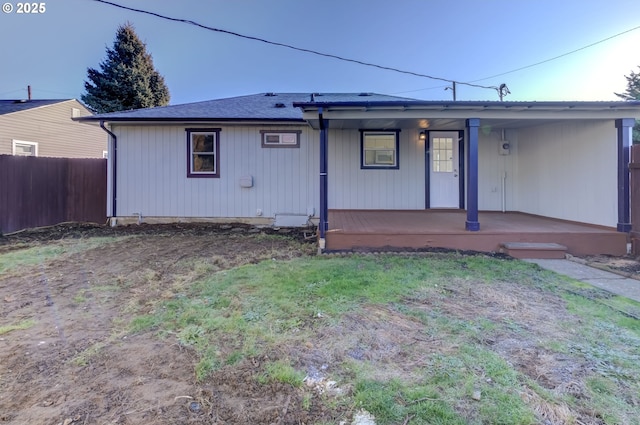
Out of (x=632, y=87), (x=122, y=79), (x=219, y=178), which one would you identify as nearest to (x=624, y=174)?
(x=219, y=178)

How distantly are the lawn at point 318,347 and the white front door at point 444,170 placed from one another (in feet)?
13.9

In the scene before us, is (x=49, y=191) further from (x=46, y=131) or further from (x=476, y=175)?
(x=476, y=175)

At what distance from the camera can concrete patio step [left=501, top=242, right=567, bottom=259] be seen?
5.51 meters

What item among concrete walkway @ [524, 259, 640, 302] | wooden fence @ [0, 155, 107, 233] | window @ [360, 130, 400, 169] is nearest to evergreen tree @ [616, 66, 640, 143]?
window @ [360, 130, 400, 169]

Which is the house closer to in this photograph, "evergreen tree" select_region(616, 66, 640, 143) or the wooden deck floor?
the wooden deck floor

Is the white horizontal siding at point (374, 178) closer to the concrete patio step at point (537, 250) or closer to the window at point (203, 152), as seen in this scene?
the window at point (203, 152)

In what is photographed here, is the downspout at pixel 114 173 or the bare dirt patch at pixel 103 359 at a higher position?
the downspout at pixel 114 173

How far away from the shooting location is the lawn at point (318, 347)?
185 centimetres

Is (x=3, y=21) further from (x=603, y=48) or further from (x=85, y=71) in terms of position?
(x=603, y=48)

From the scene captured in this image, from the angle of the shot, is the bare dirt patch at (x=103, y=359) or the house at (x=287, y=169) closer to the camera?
the bare dirt patch at (x=103, y=359)

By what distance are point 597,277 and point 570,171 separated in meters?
3.20

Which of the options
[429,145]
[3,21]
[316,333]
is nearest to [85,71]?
[3,21]

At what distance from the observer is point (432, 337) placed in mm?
2691

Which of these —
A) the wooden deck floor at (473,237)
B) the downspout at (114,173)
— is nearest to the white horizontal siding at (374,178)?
the wooden deck floor at (473,237)
